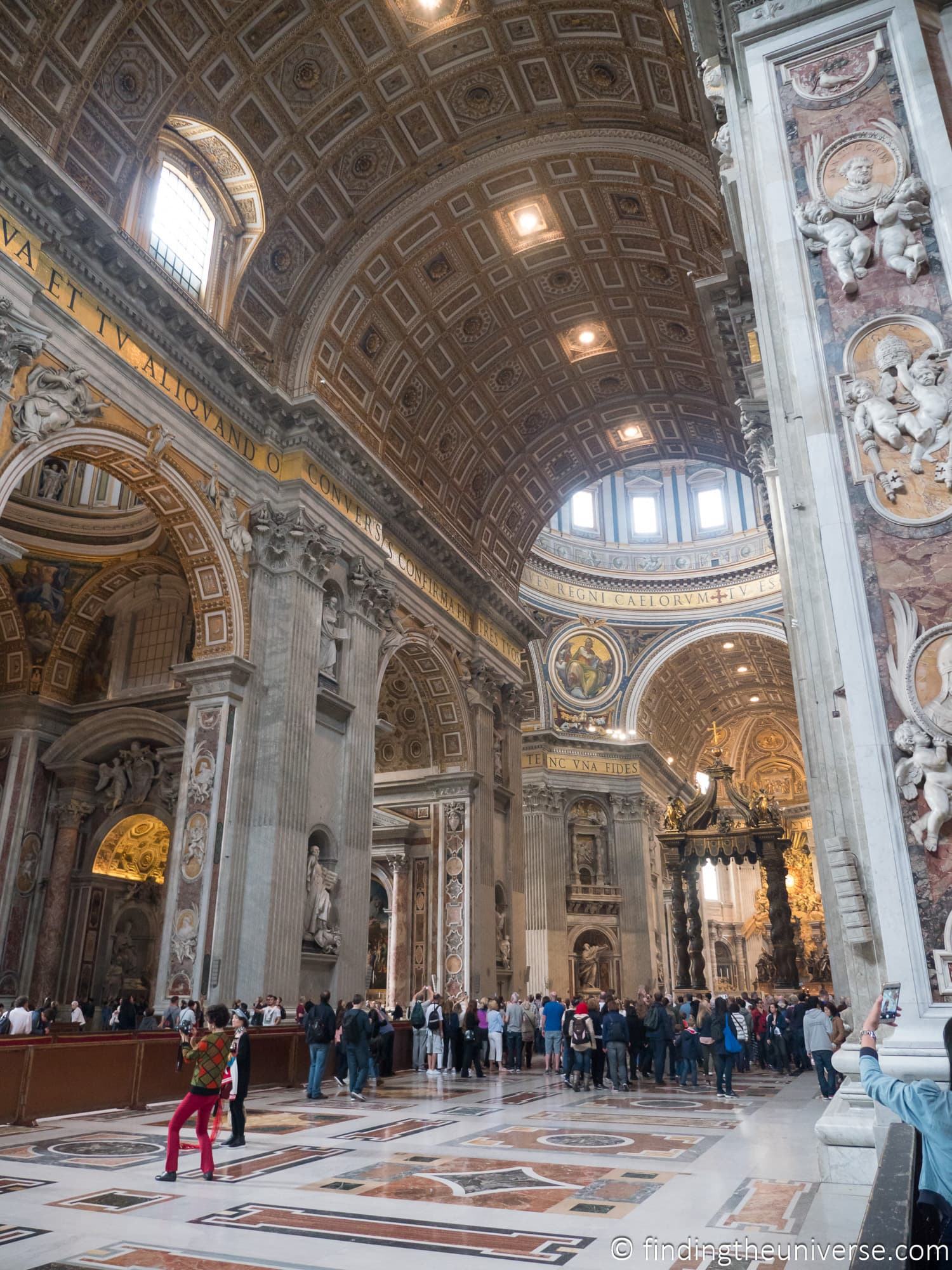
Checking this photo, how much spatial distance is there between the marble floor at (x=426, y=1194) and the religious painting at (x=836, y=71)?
6267mm

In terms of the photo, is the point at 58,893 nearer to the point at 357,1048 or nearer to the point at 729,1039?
the point at 357,1048

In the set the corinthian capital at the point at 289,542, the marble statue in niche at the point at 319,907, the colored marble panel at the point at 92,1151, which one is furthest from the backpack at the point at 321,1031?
the corinthian capital at the point at 289,542

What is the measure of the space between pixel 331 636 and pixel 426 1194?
10546 mm

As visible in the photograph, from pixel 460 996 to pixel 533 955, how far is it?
12188 mm

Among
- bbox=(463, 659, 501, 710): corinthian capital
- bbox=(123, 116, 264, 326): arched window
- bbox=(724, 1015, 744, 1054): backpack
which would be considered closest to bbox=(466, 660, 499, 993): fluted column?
bbox=(463, 659, 501, 710): corinthian capital

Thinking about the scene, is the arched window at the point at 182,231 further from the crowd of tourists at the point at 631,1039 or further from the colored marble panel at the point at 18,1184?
the colored marble panel at the point at 18,1184

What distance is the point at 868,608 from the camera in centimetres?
494

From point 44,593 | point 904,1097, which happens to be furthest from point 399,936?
point 904,1097

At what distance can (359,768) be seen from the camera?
595 inches

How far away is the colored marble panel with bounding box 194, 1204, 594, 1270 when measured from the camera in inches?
161

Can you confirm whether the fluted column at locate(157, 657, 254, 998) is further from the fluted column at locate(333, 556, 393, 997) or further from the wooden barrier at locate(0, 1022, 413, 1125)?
the fluted column at locate(333, 556, 393, 997)

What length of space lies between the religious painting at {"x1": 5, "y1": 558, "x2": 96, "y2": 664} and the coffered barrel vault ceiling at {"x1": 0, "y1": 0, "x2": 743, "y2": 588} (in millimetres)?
4737

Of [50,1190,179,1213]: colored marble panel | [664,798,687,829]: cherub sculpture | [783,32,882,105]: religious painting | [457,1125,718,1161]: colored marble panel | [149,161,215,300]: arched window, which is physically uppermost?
[149,161,215,300]: arched window

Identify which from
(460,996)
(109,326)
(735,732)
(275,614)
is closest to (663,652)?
(735,732)
